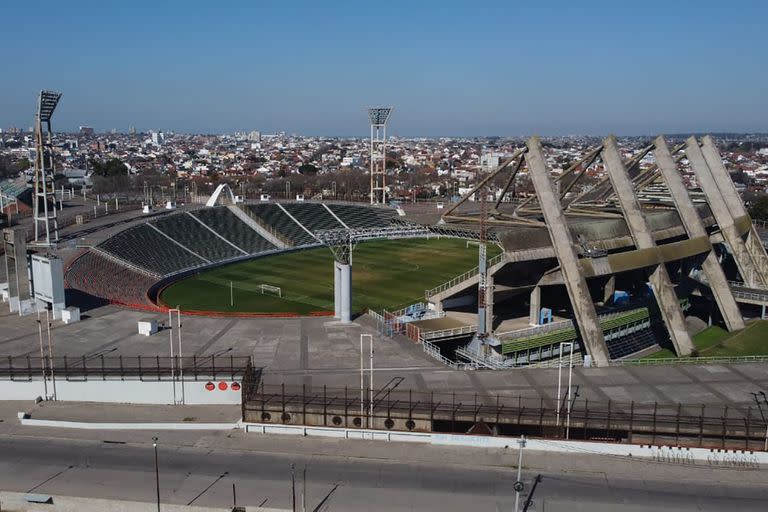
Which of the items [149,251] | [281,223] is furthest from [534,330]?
[281,223]

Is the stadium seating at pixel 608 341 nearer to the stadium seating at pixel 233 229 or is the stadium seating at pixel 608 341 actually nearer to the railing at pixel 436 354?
the railing at pixel 436 354

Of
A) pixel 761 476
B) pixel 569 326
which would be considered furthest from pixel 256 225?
pixel 761 476

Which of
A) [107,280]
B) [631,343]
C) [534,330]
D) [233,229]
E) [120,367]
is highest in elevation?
[233,229]

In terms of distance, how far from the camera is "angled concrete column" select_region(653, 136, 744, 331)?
48.0 m

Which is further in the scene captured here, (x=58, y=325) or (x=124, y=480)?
(x=58, y=325)

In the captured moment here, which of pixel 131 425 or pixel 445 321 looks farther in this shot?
pixel 445 321

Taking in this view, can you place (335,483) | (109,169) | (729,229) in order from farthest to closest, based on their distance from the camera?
(109,169) < (729,229) < (335,483)

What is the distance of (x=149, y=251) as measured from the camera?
63906 millimetres

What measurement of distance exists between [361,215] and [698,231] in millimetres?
47603

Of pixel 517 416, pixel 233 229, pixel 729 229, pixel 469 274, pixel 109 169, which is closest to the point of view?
pixel 517 416

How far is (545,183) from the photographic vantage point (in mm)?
40844

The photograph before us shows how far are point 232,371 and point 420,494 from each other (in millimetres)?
12550

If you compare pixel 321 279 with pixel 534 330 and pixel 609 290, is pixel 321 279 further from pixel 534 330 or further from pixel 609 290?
pixel 609 290

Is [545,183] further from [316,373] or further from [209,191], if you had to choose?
[209,191]
